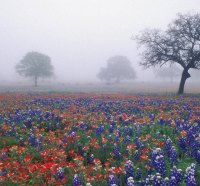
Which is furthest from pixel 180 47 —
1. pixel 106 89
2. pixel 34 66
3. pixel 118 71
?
pixel 118 71

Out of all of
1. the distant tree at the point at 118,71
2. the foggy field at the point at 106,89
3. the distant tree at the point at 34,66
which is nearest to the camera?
the foggy field at the point at 106,89

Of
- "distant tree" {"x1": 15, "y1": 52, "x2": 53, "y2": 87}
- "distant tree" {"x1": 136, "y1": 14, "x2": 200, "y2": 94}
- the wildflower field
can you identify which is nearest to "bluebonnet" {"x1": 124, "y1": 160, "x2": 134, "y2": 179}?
the wildflower field

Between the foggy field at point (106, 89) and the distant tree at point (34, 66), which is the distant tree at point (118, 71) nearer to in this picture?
the distant tree at point (34, 66)

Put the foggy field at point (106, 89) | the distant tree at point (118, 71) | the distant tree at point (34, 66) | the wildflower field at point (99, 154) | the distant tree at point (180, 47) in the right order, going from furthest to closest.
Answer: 1. the distant tree at point (118, 71)
2. the distant tree at point (34, 66)
3. the foggy field at point (106, 89)
4. the distant tree at point (180, 47)
5. the wildflower field at point (99, 154)

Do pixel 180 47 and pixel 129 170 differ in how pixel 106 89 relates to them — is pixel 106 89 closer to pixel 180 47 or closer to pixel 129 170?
pixel 180 47

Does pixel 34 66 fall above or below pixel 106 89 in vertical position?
above

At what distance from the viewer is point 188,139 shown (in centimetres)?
986

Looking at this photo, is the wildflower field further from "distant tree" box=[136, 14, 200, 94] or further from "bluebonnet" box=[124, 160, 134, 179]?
"distant tree" box=[136, 14, 200, 94]

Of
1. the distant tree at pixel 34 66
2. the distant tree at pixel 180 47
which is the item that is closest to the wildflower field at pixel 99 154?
the distant tree at pixel 180 47

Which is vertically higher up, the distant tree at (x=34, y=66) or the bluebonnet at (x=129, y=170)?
the distant tree at (x=34, y=66)

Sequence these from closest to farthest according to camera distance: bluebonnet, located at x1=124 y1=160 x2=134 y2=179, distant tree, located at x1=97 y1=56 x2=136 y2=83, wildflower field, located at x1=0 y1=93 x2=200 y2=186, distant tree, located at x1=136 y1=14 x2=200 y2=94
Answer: wildflower field, located at x1=0 y1=93 x2=200 y2=186 → bluebonnet, located at x1=124 y1=160 x2=134 y2=179 → distant tree, located at x1=136 y1=14 x2=200 y2=94 → distant tree, located at x1=97 y1=56 x2=136 y2=83

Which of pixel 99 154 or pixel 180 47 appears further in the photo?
pixel 180 47

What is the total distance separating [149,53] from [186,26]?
16.6ft

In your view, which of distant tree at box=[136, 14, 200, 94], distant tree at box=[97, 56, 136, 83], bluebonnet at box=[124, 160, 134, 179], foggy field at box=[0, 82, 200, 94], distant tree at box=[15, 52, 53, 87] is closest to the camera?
bluebonnet at box=[124, 160, 134, 179]
